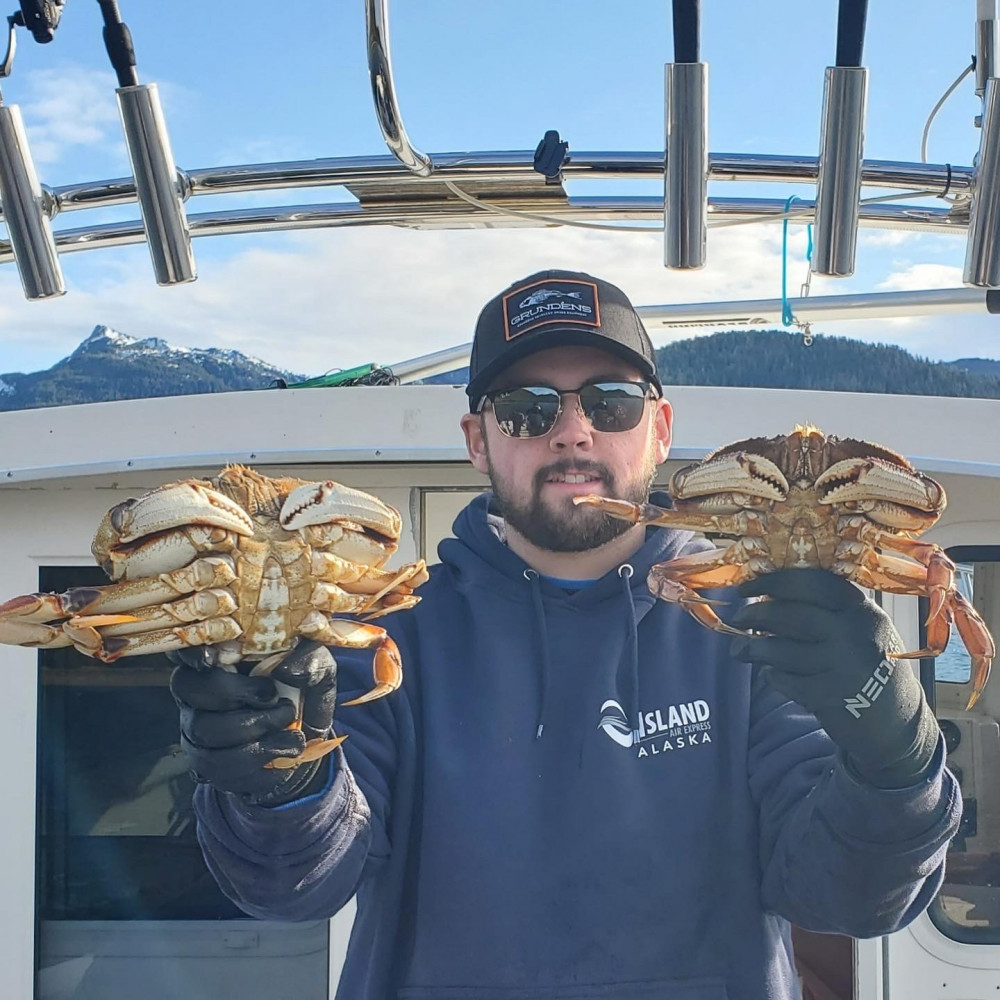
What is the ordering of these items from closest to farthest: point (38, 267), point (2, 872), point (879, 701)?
point (879, 701), point (38, 267), point (2, 872)

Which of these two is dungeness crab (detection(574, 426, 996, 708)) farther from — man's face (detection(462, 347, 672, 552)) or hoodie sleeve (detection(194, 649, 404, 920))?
hoodie sleeve (detection(194, 649, 404, 920))

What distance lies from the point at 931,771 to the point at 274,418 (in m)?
2.84

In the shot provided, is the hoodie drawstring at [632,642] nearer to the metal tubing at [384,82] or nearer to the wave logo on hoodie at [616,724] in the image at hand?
the wave logo on hoodie at [616,724]

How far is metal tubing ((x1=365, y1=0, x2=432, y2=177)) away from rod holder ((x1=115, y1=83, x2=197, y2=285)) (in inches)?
23.5

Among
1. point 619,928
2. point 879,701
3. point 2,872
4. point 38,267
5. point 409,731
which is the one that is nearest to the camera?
point 879,701

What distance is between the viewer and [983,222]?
2.60 metres

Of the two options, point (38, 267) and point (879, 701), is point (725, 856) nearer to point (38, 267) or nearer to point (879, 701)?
point (879, 701)

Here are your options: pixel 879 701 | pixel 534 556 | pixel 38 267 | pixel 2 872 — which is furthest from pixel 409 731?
pixel 2 872

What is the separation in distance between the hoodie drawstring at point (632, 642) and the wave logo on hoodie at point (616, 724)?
1 cm

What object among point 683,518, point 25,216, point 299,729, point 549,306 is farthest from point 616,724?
point 25,216

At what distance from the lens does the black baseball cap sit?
2852 millimetres

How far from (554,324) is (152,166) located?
112 centimetres

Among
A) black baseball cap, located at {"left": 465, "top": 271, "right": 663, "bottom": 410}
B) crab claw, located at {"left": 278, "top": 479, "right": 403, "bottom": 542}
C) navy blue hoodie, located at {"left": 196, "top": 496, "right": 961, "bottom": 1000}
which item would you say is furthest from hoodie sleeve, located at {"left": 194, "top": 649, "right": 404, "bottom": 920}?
black baseball cap, located at {"left": 465, "top": 271, "right": 663, "bottom": 410}

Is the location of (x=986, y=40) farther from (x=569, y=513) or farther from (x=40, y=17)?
(x=40, y=17)
